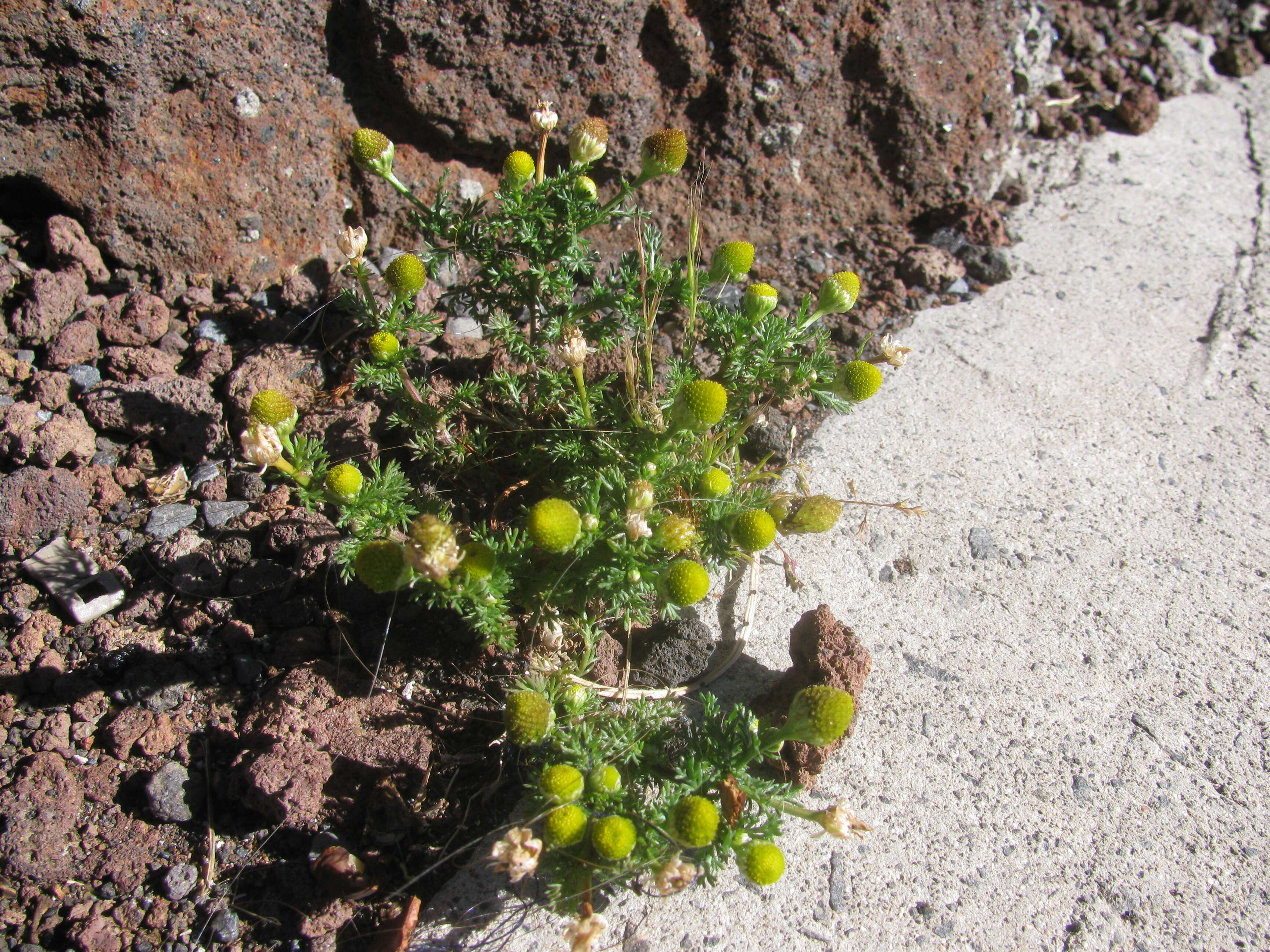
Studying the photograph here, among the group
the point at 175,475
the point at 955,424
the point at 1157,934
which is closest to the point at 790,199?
the point at 955,424

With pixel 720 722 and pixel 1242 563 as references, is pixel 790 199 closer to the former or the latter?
pixel 1242 563

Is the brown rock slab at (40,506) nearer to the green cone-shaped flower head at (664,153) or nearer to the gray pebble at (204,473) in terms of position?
the gray pebble at (204,473)

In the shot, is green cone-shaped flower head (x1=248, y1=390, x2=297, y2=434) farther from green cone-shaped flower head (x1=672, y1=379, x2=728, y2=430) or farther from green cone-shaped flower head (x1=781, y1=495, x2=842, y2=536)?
green cone-shaped flower head (x1=781, y1=495, x2=842, y2=536)

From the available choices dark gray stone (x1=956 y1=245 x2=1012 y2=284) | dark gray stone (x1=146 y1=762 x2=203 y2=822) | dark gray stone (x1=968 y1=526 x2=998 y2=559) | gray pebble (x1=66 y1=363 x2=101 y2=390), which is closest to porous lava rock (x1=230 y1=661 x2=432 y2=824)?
dark gray stone (x1=146 y1=762 x2=203 y2=822)

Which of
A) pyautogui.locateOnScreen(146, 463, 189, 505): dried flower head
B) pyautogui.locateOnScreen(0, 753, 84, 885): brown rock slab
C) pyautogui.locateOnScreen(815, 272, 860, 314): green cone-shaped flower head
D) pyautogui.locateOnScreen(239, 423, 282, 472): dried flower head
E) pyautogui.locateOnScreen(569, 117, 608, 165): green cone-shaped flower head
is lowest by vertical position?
pyautogui.locateOnScreen(0, 753, 84, 885): brown rock slab

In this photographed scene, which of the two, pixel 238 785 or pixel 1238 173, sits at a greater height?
pixel 1238 173

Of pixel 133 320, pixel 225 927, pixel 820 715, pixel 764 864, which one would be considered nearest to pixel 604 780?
pixel 764 864

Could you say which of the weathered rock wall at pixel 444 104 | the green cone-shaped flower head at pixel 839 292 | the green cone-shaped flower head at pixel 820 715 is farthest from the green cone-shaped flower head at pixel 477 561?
the weathered rock wall at pixel 444 104

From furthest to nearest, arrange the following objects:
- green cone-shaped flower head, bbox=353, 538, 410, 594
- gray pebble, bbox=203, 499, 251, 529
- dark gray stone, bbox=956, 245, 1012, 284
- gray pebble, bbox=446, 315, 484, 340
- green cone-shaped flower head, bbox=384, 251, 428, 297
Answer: dark gray stone, bbox=956, 245, 1012, 284, gray pebble, bbox=446, 315, 484, 340, gray pebble, bbox=203, 499, 251, 529, green cone-shaped flower head, bbox=384, 251, 428, 297, green cone-shaped flower head, bbox=353, 538, 410, 594
